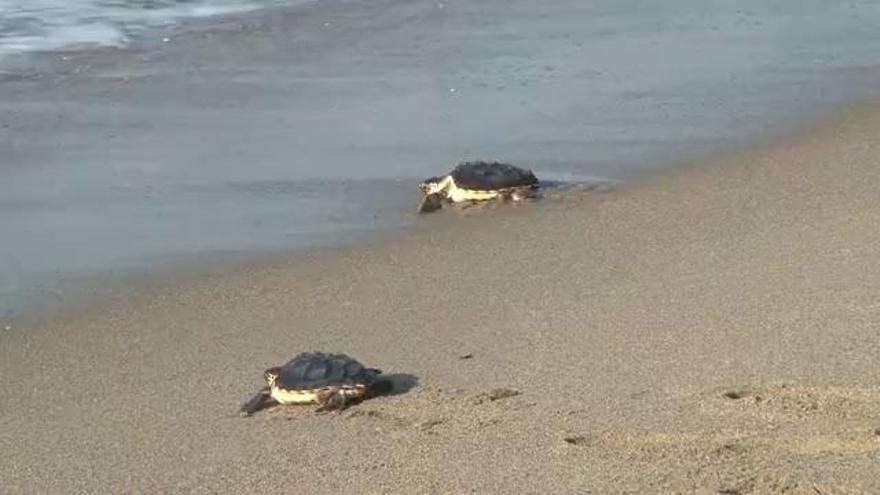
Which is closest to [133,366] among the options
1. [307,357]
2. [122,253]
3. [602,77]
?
[307,357]

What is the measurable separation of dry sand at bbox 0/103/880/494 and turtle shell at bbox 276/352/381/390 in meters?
0.10

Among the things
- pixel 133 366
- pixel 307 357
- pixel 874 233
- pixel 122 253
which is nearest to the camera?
pixel 307 357

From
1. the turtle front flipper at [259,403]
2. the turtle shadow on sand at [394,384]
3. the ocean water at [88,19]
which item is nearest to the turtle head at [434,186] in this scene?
the turtle shadow on sand at [394,384]

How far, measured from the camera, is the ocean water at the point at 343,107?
712 cm

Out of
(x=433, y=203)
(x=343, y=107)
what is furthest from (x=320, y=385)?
(x=343, y=107)

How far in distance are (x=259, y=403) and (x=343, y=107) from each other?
4.23 metres

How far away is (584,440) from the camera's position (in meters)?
4.43

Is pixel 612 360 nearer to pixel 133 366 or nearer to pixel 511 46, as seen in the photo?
pixel 133 366

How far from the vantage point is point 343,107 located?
8984 mm

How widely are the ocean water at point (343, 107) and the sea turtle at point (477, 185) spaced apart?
133 mm

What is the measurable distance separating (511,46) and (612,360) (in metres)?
5.62

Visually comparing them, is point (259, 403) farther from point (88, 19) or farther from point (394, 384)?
point (88, 19)

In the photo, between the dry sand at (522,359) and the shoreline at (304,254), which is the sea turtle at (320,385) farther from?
the shoreline at (304,254)

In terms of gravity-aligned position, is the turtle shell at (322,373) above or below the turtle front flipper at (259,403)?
above
